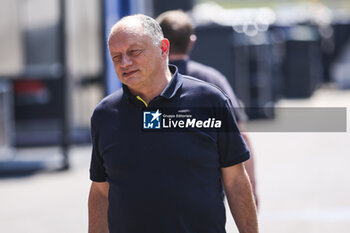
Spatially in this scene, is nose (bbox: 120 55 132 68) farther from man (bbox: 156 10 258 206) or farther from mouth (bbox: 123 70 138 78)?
man (bbox: 156 10 258 206)

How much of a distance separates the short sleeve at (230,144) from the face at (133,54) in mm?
325

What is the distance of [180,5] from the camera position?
2108cm

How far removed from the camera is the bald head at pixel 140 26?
2.46 m

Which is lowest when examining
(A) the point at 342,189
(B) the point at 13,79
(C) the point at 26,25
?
(A) the point at 342,189

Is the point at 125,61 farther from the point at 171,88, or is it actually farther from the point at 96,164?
the point at 96,164

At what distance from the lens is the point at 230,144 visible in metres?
2.57

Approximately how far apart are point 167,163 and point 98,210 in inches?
19.2

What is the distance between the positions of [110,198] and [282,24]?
1738 centimetres

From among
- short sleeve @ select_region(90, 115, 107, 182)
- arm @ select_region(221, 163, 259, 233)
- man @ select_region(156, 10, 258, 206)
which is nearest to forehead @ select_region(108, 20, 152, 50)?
short sleeve @ select_region(90, 115, 107, 182)

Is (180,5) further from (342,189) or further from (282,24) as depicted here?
(342,189)

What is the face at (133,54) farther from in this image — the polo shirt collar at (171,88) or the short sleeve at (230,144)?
the short sleeve at (230,144)

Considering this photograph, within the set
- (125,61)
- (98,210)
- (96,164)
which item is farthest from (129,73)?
(98,210)

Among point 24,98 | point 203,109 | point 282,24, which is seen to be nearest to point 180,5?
point 282,24

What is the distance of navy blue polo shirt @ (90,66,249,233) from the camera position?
246 cm
